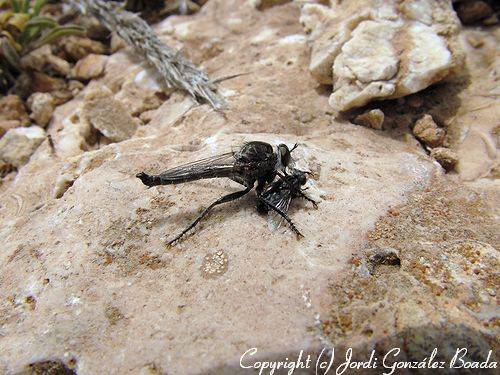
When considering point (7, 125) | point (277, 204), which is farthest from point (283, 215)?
point (7, 125)

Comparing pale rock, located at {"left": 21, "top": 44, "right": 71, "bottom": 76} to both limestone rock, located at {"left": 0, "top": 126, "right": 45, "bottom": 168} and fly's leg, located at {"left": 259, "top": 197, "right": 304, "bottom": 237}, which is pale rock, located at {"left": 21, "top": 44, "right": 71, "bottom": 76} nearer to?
limestone rock, located at {"left": 0, "top": 126, "right": 45, "bottom": 168}

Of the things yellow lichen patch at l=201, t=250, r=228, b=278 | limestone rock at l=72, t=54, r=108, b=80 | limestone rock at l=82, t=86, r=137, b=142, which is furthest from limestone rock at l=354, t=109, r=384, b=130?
limestone rock at l=72, t=54, r=108, b=80

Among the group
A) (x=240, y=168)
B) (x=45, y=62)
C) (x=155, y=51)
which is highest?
(x=155, y=51)

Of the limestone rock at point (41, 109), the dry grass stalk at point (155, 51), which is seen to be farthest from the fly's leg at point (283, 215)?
the limestone rock at point (41, 109)

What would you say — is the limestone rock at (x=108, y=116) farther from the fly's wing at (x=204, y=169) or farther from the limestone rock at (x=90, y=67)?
the fly's wing at (x=204, y=169)

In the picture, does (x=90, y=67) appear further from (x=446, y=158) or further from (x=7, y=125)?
(x=446, y=158)
